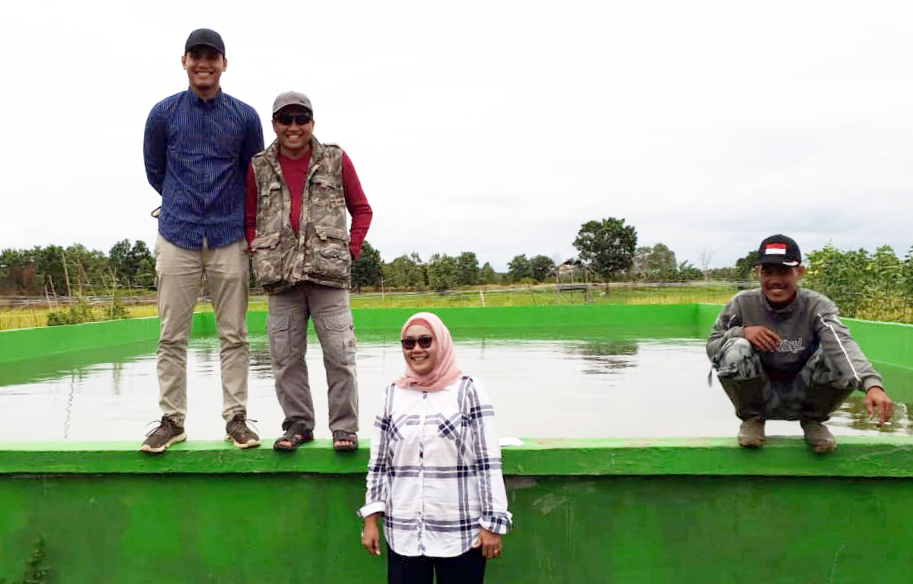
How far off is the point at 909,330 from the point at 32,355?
1224cm

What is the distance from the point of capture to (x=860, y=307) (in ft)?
39.9

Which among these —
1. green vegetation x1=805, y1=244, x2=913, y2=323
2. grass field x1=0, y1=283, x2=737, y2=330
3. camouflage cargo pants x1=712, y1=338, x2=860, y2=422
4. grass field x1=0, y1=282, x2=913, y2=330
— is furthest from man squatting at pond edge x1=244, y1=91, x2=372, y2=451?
grass field x1=0, y1=283, x2=737, y2=330

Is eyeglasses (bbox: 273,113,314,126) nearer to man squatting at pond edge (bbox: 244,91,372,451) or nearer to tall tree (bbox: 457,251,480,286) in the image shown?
man squatting at pond edge (bbox: 244,91,372,451)

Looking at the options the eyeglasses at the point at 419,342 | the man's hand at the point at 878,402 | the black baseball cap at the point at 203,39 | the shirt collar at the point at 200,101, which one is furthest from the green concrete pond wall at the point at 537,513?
the black baseball cap at the point at 203,39

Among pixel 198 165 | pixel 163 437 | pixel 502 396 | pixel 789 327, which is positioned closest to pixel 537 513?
pixel 789 327

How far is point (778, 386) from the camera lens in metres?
2.27

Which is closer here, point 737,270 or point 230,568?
point 230,568

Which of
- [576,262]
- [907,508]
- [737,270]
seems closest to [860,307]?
[907,508]

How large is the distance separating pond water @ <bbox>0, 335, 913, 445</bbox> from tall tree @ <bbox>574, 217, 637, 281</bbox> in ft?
70.0

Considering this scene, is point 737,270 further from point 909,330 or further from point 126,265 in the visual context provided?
point 126,265

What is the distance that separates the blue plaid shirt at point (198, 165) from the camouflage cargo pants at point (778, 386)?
1627 millimetres

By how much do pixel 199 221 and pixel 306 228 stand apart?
16.1 inches

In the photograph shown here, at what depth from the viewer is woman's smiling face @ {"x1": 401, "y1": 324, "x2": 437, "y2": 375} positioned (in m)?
1.86

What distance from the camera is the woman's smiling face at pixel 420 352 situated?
1864mm
